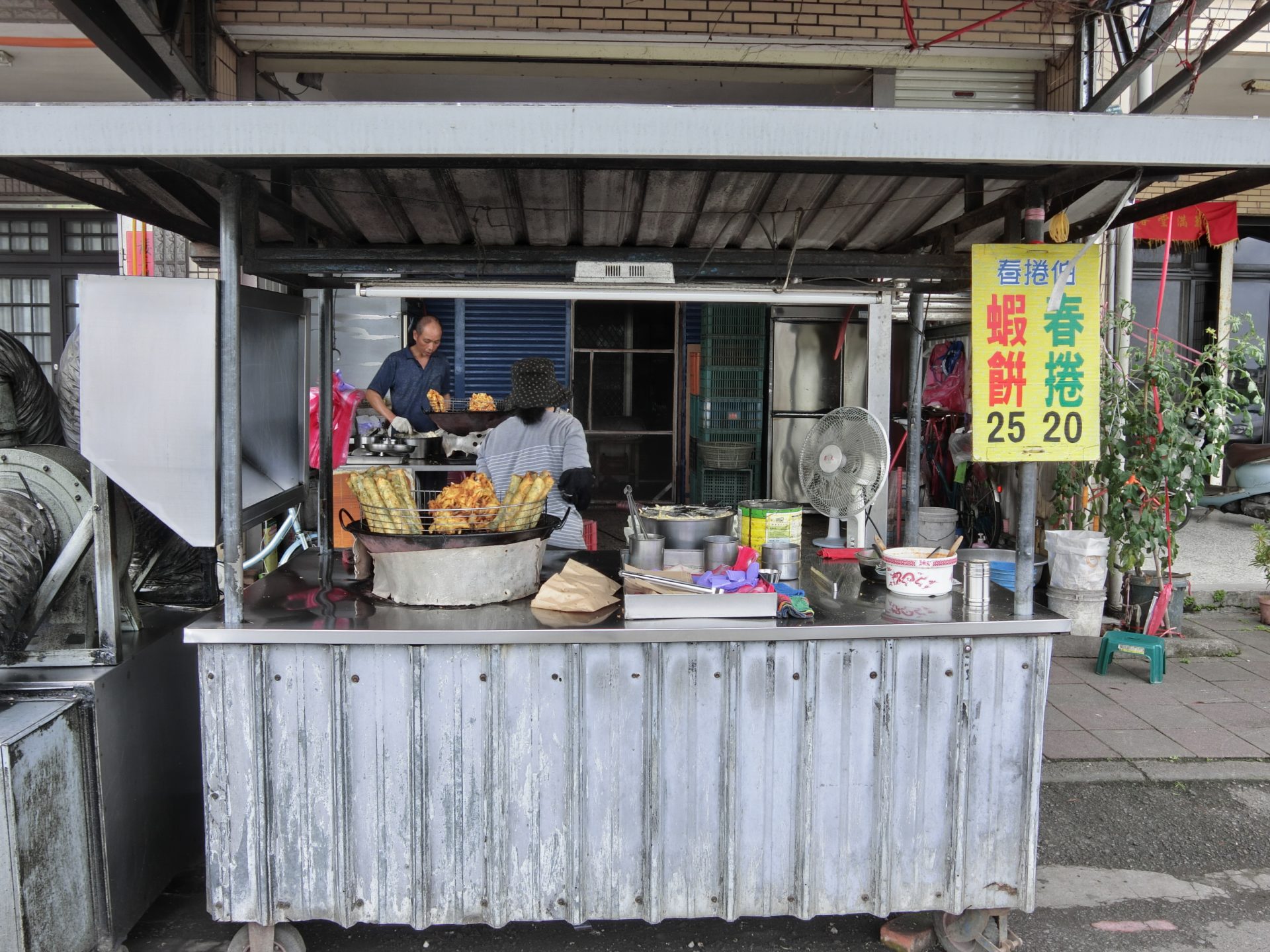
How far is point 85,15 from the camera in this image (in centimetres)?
501

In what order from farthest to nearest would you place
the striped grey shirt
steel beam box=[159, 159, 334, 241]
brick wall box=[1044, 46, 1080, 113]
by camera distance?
brick wall box=[1044, 46, 1080, 113], the striped grey shirt, steel beam box=[159, 159, 334, 241]

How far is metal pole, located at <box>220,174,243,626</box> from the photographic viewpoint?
289 cm

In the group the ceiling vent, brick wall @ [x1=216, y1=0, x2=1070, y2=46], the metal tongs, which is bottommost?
the metal tongs

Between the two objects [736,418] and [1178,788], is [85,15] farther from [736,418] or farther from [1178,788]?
[1178,788]

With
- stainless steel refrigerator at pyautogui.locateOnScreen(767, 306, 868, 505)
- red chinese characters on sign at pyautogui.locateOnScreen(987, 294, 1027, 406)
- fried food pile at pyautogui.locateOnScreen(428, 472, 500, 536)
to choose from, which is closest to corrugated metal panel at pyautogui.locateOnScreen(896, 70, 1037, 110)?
stainless steel refrigerator at pyautogui.locateOnScreen(767, 306, 868, 505)

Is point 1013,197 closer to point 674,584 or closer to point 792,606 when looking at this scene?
point 792,606

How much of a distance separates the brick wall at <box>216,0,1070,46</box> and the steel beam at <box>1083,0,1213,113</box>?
808 millimetres

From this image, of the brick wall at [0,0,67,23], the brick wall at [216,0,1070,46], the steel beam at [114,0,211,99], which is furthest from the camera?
the brick wall at [216,0,1070,46]

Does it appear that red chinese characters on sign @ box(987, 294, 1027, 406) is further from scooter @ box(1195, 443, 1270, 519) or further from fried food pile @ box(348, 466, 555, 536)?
scooter @ box(1195, 443, 1270, 519)

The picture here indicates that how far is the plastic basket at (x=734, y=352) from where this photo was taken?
9359 mm

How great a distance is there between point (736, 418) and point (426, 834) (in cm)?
696

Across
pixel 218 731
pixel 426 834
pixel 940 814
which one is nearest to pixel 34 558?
pixel 218 731

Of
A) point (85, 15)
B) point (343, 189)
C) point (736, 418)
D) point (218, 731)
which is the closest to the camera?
point (218, 731)

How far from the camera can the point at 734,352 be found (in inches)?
370
